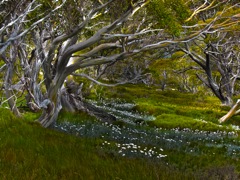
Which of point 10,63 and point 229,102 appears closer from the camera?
point 10,63

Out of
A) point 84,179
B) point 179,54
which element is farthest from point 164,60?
point 84,179

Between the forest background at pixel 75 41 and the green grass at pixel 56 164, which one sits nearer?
the green grass at pixel 56 164

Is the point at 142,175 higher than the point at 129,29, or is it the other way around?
the point at 129,29

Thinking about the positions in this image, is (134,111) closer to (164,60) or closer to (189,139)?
(164,60)

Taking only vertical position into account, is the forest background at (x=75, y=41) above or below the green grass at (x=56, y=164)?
above

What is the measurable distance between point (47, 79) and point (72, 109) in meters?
5.53

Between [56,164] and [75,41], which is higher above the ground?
[75,41]

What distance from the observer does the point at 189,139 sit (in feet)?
43.9

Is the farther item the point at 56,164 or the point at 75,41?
the point at 75,41

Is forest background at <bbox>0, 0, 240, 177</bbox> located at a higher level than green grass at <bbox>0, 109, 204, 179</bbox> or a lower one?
higher

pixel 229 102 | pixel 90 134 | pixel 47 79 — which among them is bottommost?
pixel 229 102

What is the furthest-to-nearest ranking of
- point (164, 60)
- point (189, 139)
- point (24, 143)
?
point (164, 60), point (189, 139), point (24, 143)

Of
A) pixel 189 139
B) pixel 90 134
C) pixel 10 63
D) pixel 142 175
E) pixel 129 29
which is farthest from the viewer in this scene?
pixel 129 29

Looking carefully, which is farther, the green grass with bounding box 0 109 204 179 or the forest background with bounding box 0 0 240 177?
the forest background with bounding box 0 0 240 177
